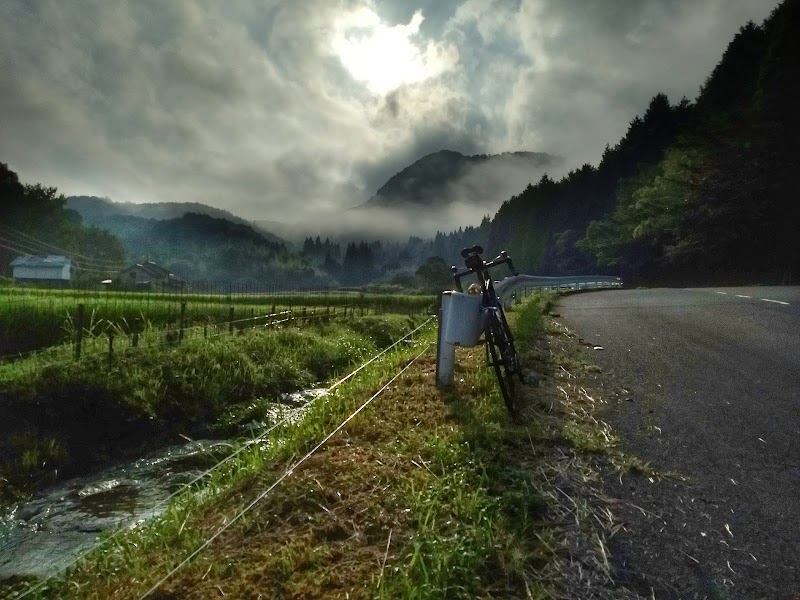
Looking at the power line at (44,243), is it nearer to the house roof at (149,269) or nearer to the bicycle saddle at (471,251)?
the house roof at (149,269)

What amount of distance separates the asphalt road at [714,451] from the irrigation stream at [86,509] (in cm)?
361

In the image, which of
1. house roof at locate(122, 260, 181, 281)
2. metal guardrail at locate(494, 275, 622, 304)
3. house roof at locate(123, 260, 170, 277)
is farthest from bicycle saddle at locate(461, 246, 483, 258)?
house roof at locate(123, 260, 170, 277)

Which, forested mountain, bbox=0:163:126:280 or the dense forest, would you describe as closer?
the dense forest

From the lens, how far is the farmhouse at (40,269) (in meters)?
42.5

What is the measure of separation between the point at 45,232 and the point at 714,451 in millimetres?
67947

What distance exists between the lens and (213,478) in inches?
173

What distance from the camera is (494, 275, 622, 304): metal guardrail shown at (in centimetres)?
963

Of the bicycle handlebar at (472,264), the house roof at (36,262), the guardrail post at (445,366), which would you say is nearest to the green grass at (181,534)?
the guardrail post at (445,366)

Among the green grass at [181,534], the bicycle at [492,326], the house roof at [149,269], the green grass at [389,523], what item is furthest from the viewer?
the house roof at [149,269]

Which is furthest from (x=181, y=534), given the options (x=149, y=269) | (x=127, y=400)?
(x=149, y=269)

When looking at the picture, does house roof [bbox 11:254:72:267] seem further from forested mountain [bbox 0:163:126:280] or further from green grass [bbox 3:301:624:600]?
green grass [bbox 3:301:624:600]

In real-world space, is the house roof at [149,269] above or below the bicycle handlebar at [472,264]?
below

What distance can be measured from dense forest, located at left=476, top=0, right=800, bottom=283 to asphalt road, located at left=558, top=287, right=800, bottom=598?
28057 millimetres

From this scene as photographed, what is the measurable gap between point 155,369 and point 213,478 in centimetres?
765
